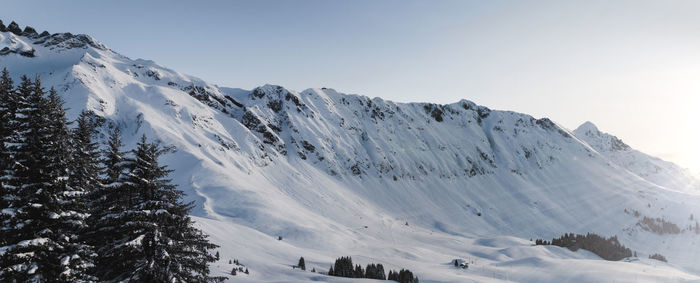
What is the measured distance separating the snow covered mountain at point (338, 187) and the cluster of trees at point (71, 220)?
2237 centimetres

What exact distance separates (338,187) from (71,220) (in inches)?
4706

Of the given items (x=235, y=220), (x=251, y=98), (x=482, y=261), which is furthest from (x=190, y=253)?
(x=251, y=98)

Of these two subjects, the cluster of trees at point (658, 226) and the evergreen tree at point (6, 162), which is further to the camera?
the cluster of trees at point (658, 226)

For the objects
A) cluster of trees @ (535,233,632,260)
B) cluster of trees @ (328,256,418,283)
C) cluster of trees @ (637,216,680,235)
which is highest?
cluster of trees @ (637,216,680,235)

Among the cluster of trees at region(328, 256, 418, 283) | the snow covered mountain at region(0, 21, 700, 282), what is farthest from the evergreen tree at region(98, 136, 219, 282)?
the cluster of trees at region(328, 256, 418, 283)

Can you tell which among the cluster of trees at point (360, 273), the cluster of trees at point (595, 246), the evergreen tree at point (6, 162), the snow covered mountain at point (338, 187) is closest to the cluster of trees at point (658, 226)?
the snow covered mountain at point (338, 187)

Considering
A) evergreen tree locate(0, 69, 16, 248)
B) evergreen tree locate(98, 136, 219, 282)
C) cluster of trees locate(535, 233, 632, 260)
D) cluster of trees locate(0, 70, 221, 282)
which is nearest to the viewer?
evergreen tree locate(0, 69, 16, 248)

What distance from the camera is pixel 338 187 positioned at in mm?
134625

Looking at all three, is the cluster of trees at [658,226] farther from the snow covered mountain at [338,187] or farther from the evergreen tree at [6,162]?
the evergreen tree at [6,162]

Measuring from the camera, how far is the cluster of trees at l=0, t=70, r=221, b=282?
1530cm

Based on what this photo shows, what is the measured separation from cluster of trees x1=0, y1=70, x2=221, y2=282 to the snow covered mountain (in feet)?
73.4

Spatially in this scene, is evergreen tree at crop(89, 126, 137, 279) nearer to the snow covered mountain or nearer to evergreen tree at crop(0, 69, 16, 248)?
evergreen tree at crop(0, 69, 16, 248)

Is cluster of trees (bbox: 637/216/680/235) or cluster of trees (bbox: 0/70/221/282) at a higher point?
cluster of trees (bbox: 637/216/680/235)

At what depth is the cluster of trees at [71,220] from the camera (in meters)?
15.3
